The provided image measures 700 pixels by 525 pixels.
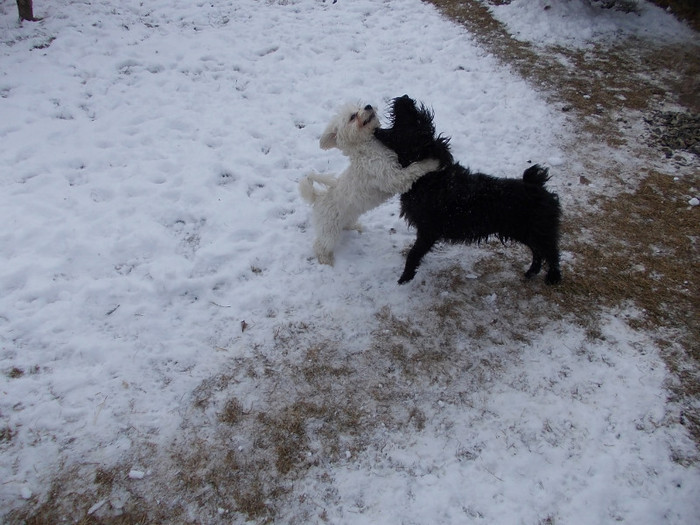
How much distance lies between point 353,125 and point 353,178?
0.52m

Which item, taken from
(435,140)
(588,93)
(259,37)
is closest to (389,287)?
(435,140)

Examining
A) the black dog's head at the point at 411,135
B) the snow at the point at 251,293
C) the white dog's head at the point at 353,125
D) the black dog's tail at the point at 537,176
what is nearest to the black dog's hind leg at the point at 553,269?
the snow at the point at 251,293

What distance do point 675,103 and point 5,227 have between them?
9.42 m

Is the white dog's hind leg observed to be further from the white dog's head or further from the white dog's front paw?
the white dog's front paw

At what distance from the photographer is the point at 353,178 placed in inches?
166

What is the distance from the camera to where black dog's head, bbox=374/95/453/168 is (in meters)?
3.86

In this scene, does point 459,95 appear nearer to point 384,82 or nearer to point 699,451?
point 384,82

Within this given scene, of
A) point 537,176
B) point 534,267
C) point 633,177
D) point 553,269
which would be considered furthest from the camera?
point 633,177

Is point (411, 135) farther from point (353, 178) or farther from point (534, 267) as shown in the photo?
point (534, 267)

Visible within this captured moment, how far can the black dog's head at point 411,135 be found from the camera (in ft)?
12.7

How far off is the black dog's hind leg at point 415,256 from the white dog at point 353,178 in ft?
1.76

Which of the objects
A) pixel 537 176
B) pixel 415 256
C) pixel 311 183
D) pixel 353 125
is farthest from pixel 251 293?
pixel 537 176

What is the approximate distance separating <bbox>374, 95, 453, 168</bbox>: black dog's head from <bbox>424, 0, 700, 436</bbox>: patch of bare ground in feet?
5.76

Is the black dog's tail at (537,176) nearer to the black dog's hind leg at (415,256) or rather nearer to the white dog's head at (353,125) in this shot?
the black dog's hind leg at (415,256)
